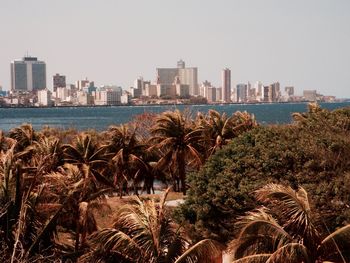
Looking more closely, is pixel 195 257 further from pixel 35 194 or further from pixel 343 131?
pixel 343 131

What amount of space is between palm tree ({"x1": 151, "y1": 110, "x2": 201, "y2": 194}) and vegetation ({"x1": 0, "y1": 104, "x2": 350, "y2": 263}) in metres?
0.05

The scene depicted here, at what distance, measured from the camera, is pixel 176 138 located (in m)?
30.2

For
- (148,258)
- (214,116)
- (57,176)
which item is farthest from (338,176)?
(214,116)

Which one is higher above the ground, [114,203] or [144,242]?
[144,242]

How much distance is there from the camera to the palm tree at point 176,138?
1179 inches

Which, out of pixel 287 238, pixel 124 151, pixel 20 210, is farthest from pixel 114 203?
pixel 20 210

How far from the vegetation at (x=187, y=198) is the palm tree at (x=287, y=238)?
0.04 metres

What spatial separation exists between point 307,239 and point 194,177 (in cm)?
734

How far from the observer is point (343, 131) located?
20.3m

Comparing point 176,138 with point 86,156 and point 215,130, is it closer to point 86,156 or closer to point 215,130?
point 215,130

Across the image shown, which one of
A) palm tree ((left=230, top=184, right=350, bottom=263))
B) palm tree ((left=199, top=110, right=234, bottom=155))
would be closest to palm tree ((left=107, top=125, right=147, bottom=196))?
palm tree ((left=199, top=110, right=234, bottom=155))

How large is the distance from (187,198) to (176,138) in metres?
10.8

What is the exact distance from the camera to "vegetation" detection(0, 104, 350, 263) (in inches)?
499

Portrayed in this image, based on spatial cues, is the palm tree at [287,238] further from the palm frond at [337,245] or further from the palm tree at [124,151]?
the palm tree at [124,151]
